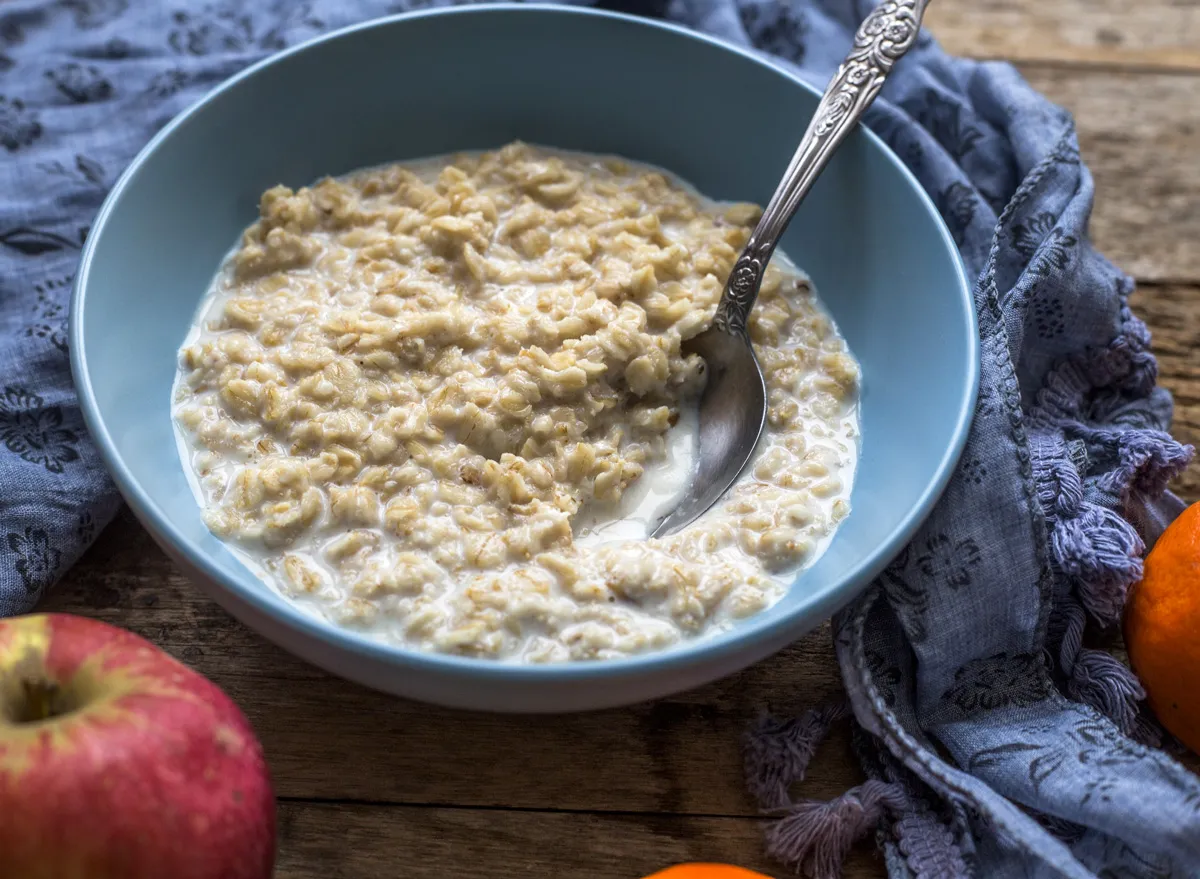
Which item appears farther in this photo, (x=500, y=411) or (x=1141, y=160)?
(x=1141, y=160)

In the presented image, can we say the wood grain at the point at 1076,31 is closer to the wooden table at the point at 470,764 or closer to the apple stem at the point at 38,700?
the wooden table at the point at 470,764

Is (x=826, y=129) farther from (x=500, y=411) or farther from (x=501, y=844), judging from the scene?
(x=501, y=844)

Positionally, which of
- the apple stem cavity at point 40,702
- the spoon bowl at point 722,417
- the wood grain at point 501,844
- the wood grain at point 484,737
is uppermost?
the spoon bowl at point 722,417

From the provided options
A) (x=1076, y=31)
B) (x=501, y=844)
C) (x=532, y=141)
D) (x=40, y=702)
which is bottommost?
(x=501, y=844)

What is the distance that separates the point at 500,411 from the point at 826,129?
64cm

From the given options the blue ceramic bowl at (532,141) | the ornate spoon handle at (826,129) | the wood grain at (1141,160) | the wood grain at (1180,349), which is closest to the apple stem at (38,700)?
the blue ceramic bowl at (532,141)

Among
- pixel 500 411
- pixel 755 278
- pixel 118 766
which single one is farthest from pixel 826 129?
pixel 118 766

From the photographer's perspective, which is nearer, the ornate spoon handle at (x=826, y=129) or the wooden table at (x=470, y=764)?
the wooden table at (x=470, y=764)

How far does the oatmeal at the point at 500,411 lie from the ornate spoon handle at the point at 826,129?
5cm

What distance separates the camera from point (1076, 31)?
7.36 feet

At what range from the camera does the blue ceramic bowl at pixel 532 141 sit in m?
1.23

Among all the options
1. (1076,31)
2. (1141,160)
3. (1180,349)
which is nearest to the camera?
(1180,349)

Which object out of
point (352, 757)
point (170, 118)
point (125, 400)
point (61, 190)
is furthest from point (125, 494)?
point (170, 118)

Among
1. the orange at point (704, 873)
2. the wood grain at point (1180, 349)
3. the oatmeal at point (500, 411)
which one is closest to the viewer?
the orange at point (704, 873)
